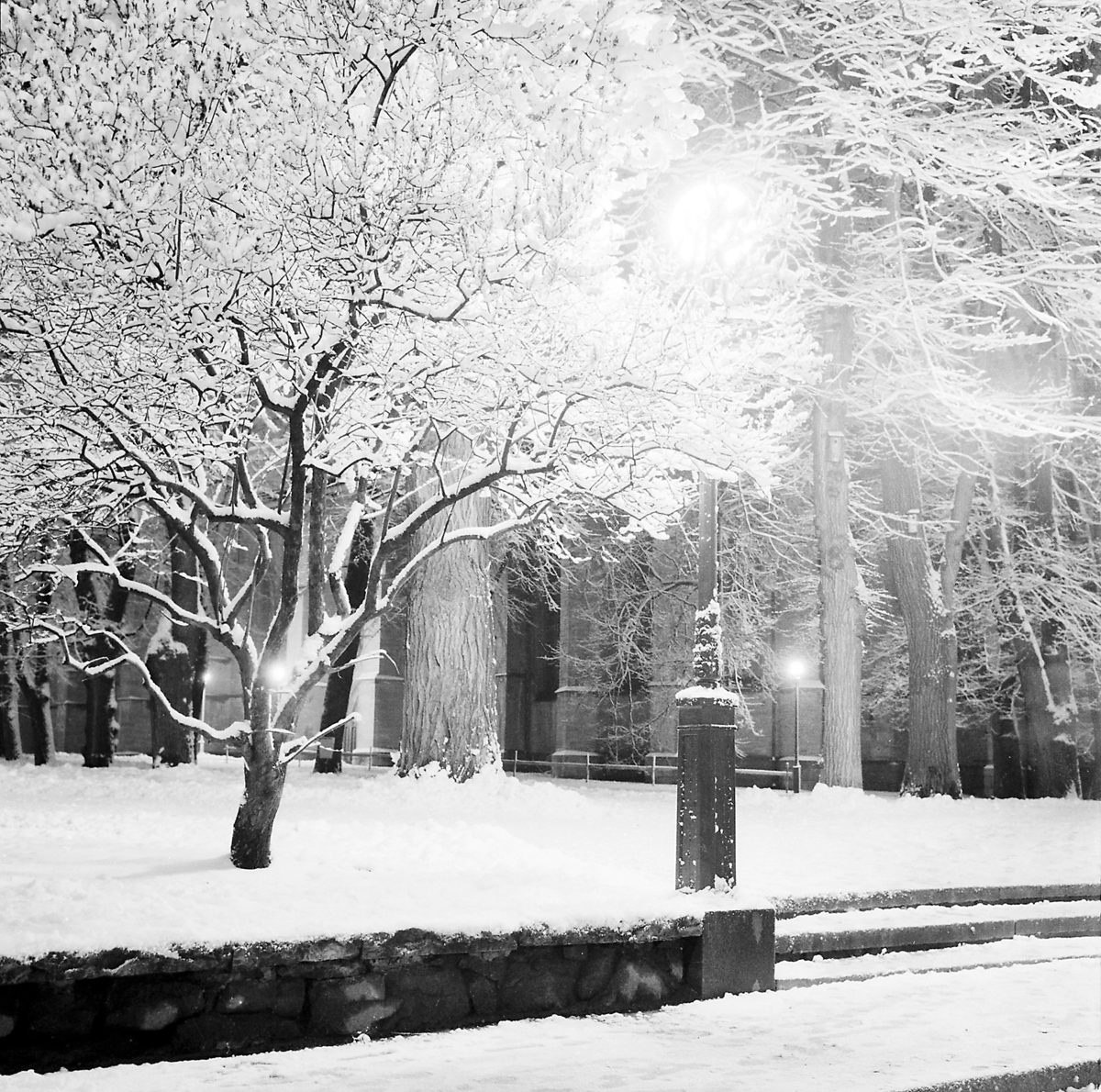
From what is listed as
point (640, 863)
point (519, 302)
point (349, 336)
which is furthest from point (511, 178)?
point (640, 863)

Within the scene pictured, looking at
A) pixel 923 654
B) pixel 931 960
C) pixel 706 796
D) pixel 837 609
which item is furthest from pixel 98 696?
pixel 931 960

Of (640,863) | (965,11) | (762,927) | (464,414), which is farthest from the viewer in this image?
(965,11)

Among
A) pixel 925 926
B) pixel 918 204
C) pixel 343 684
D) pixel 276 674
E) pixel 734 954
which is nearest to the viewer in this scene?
pixel 734 954

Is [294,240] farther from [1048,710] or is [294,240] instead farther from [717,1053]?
[1048,710]

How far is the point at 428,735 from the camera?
44.7ft

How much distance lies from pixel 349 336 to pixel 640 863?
4869 mm

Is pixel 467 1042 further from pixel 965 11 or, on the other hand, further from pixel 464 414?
pixel 965 11

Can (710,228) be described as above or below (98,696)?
above

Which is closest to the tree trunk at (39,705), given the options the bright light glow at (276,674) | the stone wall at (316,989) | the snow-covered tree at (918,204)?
the snow-covered tree at (918,204)

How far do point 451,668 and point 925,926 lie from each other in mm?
6736

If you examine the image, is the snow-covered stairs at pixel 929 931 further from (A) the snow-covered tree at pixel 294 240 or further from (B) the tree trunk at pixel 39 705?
(B) the tree trunk at pixel 39 705

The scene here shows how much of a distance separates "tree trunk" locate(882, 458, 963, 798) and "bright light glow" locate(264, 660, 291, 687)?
13.1m

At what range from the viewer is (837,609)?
634 inches

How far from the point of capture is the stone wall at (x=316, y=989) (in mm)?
4684
